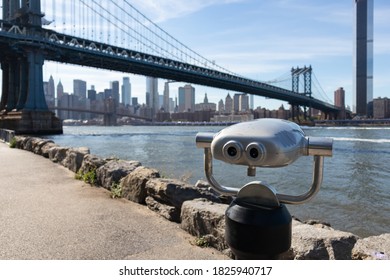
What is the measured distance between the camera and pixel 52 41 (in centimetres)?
4197

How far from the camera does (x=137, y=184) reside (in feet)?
14.1

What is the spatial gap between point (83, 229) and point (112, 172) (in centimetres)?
182

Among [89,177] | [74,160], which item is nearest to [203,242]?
[89,177]

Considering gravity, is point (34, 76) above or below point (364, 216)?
above

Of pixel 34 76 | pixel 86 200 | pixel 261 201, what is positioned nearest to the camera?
pixel 261 201

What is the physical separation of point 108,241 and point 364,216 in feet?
17.0

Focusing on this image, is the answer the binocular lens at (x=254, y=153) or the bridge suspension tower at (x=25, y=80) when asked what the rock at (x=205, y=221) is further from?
the bridge suspension tower at (x=25, y=80)

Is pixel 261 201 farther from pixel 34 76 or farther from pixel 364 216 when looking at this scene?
pixel 34 76

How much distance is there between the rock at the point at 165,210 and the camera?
11.5 feet

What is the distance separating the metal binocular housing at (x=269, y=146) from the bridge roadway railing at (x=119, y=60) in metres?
42.4

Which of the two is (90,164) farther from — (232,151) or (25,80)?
(25,80)

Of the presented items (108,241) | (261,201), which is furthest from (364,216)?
(261,201)

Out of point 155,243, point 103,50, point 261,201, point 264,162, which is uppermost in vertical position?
point 103,50

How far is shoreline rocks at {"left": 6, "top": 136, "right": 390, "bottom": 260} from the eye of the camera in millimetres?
2287
